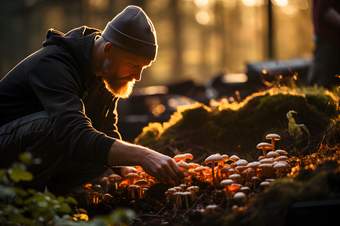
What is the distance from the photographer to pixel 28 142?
6141mm

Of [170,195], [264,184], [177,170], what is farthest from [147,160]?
[264,184]

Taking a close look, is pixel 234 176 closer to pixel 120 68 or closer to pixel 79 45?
pixel 120 68

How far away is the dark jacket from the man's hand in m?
0.07

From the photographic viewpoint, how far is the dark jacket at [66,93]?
5.85m

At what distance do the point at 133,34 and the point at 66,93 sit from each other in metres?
0.74

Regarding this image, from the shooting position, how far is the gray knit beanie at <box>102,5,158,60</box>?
6.44m

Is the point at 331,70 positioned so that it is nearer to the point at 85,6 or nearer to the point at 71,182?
the point at 71,182

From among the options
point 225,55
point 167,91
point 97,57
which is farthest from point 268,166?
point 225,55

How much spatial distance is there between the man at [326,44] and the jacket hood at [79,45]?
410cm

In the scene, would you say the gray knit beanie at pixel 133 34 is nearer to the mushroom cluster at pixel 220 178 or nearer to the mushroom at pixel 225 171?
the mushroom cluster at pixel 220 178

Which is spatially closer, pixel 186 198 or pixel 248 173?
pixel 186 198

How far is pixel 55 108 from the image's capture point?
234 inches

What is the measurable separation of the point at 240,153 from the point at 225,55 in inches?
1400

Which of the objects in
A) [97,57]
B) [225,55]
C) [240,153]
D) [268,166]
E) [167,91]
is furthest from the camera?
[225,55]
